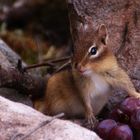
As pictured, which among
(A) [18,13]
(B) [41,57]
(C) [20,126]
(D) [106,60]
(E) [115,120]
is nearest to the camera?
(C) [20,126]

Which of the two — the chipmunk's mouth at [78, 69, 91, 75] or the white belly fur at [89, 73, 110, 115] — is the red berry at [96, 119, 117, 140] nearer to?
the chipmunk's mouth at [78, 69, 91, 75]

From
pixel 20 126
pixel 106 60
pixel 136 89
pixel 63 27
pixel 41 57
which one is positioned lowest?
pixel 63 27

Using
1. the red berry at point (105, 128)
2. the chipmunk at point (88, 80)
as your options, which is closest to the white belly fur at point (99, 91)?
the chipmunk at point (88, 80)

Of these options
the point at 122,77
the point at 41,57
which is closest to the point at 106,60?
the point at 122,77

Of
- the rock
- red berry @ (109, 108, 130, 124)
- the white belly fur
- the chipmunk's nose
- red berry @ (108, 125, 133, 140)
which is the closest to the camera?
the rock

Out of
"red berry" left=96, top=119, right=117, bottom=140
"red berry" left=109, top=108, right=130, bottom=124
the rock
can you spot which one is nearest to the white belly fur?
"red berry" left=109, top=108, right=130, bottom=124

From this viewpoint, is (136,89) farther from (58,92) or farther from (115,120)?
(115,120)
